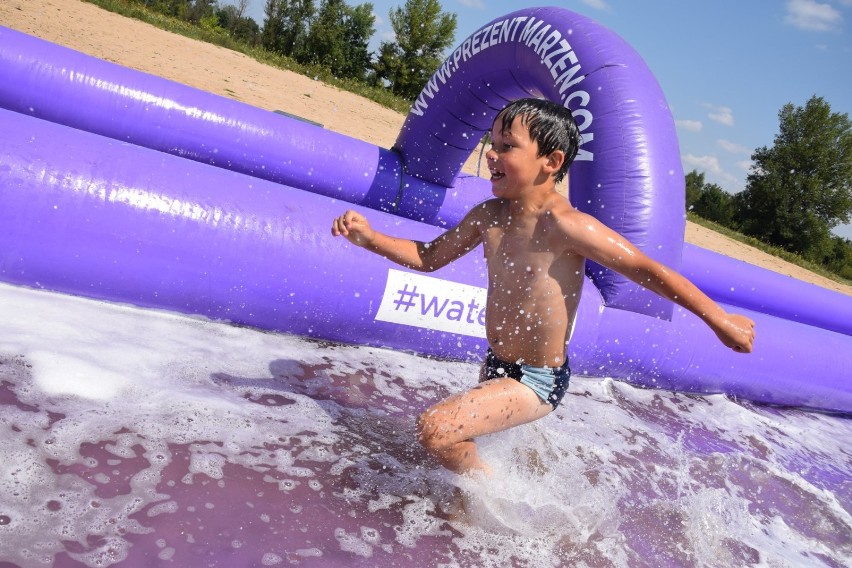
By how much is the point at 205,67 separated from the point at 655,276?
1085cm

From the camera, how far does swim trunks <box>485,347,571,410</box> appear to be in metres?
1.88

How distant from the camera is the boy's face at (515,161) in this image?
177 centimetres

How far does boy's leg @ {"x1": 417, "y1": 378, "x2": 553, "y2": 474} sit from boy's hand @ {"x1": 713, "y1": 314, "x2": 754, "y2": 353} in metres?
0.53

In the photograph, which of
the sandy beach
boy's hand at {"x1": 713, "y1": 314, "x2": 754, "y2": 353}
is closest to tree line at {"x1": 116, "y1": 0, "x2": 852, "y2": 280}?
the sandy beach

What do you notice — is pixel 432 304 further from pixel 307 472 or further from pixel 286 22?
pixel 286 22

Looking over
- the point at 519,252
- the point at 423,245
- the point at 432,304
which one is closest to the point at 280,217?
the point at 432,304

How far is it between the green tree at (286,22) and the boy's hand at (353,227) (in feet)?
91.7

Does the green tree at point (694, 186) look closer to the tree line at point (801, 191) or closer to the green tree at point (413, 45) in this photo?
the tree line at point (801, 191)

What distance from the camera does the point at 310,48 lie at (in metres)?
26.9

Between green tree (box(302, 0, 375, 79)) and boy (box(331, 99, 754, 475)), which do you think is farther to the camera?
green tree (box(302, 0, 375, 79))

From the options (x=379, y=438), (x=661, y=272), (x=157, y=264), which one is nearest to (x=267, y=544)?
(x=379, y=438)

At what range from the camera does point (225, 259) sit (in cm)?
256

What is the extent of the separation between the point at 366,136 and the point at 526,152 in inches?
348

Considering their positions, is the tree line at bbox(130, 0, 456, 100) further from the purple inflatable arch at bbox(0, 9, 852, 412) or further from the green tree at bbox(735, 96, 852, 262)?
the purple inflatable arch at bbox(0, 9, 852, 412)
